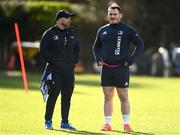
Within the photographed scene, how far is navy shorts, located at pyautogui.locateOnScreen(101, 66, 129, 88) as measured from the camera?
1401 cm

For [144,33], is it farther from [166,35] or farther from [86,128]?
[86,128]


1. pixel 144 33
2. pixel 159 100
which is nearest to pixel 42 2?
pixel 144 33

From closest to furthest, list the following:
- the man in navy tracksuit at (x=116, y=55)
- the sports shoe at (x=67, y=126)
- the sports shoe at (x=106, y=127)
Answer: the man in navy tracksuit at (x=116, y=55) → the sports shoe at (x=106, y=127) → the sports shoe at (x=67, y=126)

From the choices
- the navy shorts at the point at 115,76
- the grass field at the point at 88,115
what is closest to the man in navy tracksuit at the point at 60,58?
the grass field at the point at 88,115

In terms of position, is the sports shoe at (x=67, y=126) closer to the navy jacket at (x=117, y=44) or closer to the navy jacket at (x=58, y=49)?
the navy jacket at (x=58, y=49)

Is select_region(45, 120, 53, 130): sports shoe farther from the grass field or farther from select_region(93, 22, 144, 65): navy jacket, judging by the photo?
select_region(93, 22, 144, 65): navy jacket

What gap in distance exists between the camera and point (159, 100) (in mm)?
23031

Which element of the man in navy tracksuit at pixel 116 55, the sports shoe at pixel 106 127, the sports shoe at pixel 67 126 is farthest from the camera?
the sports shoe at pixel 67 126

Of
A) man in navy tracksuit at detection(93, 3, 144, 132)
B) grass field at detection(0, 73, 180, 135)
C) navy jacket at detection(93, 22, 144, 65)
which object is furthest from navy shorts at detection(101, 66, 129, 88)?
grass field at detection(0, 73, 180, 135)

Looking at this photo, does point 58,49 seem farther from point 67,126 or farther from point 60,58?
point 67,126

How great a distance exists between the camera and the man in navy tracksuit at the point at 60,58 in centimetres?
1426

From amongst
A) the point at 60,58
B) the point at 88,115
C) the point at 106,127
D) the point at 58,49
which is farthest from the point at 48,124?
the point at 88,115

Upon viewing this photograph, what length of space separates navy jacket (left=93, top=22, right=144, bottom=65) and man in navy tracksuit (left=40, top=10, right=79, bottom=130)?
2.12 feet

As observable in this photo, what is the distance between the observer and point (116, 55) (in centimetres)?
1394
